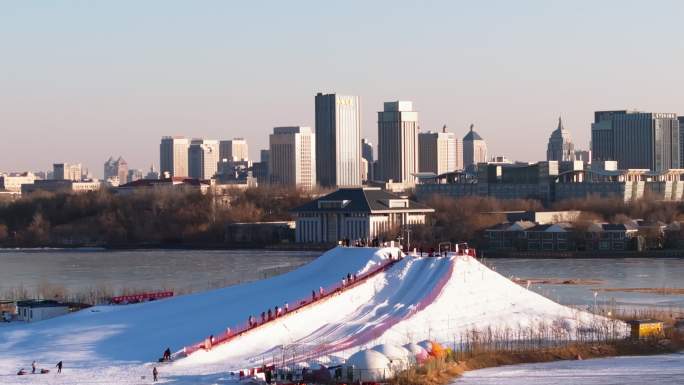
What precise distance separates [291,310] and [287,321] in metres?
0.53

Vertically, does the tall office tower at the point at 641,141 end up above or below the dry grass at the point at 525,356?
above

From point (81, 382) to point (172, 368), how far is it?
155cm

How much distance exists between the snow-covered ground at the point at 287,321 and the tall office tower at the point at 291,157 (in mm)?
110138

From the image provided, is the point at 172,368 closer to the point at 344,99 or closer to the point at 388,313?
the point at 388,313

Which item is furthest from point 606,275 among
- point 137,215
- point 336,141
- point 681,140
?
point 681,140

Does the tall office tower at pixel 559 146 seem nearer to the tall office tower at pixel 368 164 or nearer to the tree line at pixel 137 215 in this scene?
the tall office tower at pixel 368 164

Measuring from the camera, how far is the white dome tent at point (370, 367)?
2398 centimetres

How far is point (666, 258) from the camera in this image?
2299 inches

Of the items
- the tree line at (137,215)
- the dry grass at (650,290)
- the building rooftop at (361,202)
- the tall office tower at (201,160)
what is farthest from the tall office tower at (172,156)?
the dry grass at (650,290)

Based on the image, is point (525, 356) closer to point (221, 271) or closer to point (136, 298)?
point (136, 298)

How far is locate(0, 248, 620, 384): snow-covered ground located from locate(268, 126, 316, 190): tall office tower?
4336 inches

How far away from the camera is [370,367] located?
2406 cm

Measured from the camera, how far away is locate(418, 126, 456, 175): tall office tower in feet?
515

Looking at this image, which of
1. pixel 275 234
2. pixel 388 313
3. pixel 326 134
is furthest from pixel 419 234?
pixel 326 134
